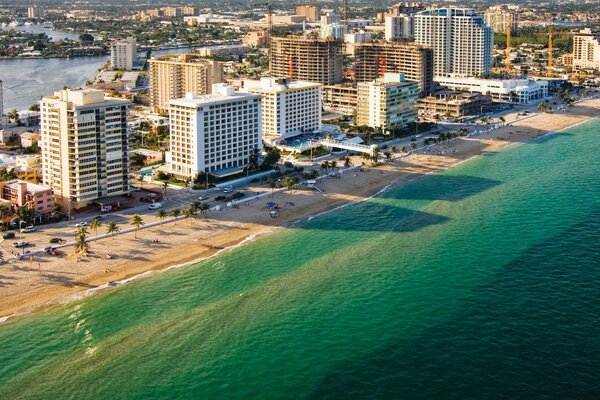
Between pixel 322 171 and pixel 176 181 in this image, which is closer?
pixel 176 181

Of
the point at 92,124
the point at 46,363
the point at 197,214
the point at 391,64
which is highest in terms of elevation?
the point at 391,64

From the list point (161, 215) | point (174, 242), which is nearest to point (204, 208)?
point (161, 215)


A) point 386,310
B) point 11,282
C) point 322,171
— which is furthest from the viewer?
point 322,171

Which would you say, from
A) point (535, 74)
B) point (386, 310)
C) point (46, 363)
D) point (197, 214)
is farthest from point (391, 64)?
point (46, 363)

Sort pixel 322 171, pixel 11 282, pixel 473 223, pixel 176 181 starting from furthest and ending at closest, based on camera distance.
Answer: pixel 322 171 → pixel 176 181 → pixel 473 223 → pixel 11 282

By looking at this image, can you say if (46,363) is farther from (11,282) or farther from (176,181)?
(176,181)

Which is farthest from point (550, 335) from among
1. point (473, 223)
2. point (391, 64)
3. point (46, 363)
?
point (391, 64)

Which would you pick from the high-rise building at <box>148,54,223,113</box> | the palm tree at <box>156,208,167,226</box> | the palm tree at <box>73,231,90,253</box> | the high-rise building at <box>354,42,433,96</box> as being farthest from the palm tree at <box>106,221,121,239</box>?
the high-rise building at <box>354,42,433,96</box>

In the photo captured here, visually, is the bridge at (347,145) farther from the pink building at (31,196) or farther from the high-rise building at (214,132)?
the pink building at (31,196)

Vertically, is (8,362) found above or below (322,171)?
below
